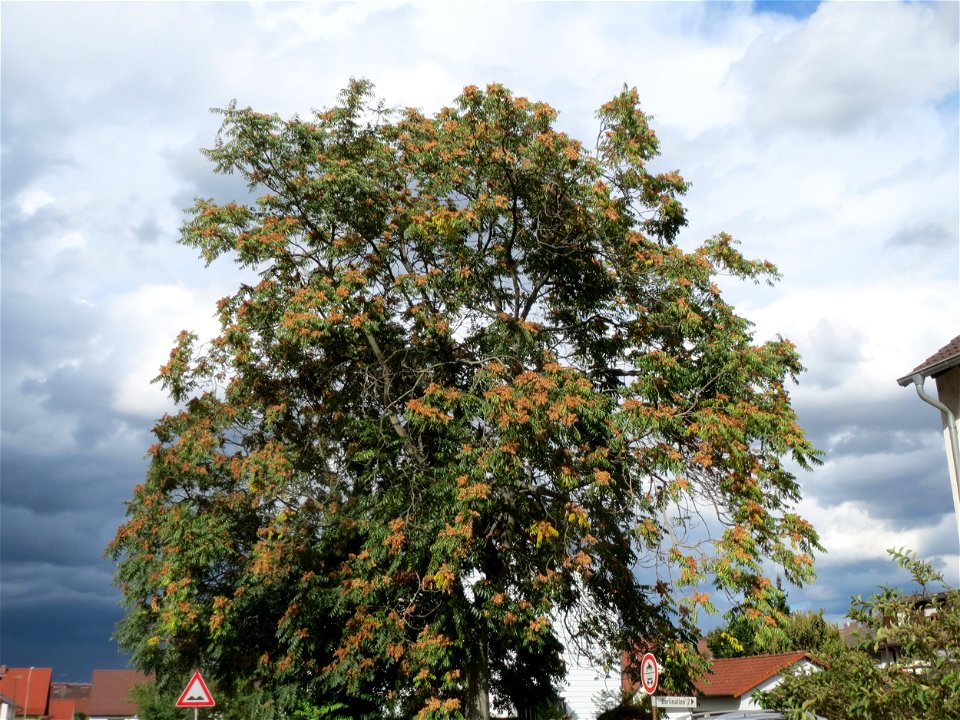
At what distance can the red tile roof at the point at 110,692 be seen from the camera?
263 feet

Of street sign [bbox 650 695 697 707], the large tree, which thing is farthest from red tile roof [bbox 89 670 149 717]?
street sign [bbox 650 695 697 707]

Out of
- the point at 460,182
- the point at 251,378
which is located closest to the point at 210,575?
the point at 251,378

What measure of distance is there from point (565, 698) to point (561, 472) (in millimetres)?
25192

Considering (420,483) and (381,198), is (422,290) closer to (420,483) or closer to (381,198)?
(381,198)

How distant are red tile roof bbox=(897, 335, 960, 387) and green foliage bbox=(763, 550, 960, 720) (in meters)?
4.49

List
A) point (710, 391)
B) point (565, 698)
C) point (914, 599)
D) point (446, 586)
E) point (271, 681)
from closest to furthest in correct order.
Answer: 1. point (914, 599)
2. point (446, 586)
3. point (710, 391)
4. point (271, 681)
5. point (565, 698)

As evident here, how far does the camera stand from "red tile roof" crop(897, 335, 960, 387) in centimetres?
1739

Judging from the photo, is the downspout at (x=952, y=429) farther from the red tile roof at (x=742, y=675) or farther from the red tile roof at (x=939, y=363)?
the red tile roof at (x=742, y=675)

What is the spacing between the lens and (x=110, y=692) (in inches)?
3253

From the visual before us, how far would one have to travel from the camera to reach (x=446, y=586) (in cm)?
1889

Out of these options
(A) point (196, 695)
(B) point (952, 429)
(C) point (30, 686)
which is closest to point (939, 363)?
(B) point (952, 429)

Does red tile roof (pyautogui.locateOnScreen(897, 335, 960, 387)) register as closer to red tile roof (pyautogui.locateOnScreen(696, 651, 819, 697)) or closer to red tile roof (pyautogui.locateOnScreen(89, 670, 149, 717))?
red tile roof (pyautogui.locateOnScreen(696, 651, 819, 697))

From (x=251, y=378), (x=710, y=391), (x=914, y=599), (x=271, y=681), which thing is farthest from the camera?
(x=271, y=681)

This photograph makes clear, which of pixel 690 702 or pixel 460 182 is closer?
pixel 690 702
